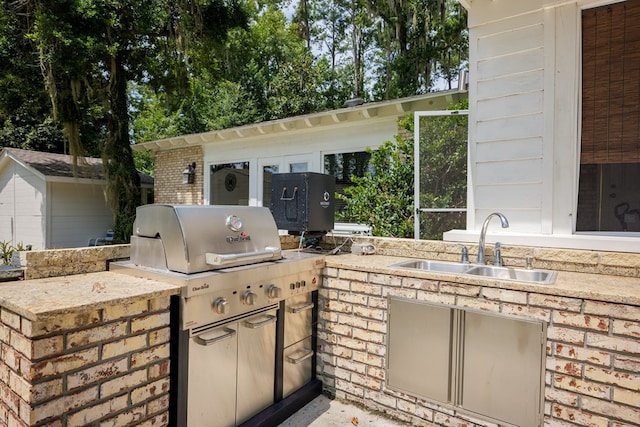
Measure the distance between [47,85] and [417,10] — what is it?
11.3 metres

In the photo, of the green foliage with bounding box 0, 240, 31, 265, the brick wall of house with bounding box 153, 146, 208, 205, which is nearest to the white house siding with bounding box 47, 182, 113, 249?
the green foliage with bounding box 0, 240, 31, 265

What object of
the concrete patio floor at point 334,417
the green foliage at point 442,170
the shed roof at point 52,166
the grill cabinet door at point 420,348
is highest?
the shed roof at point 52,166

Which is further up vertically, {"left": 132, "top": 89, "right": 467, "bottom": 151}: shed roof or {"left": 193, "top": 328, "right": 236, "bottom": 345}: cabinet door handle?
{"left": 132, "top": 89, "right": 467, "bottom": 151}: shed roof

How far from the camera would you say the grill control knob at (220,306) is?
1853 millimetres

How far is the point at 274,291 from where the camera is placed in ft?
7.26

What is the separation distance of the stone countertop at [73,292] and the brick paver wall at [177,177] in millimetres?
7403

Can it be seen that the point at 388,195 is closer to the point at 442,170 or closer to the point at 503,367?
the point at 442,170

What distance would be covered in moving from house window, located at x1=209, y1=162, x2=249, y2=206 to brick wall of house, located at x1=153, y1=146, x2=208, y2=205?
13.6 inches

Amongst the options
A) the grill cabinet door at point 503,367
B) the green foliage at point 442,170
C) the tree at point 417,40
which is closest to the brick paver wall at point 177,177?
the green foliage at point 442,170

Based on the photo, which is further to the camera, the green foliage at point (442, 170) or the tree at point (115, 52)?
the tree at point (115, 52)

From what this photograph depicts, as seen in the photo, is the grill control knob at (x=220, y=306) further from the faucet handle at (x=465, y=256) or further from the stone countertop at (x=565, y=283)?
the faucet handle at (x=465, y=256)

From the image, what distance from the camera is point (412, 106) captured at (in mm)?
5867

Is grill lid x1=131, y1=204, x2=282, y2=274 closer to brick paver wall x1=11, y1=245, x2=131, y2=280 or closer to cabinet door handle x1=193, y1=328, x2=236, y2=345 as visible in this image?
brick paver wall x1=11, y1=245, x2=131, y2=280

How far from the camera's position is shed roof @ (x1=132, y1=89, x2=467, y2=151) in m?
5.65
